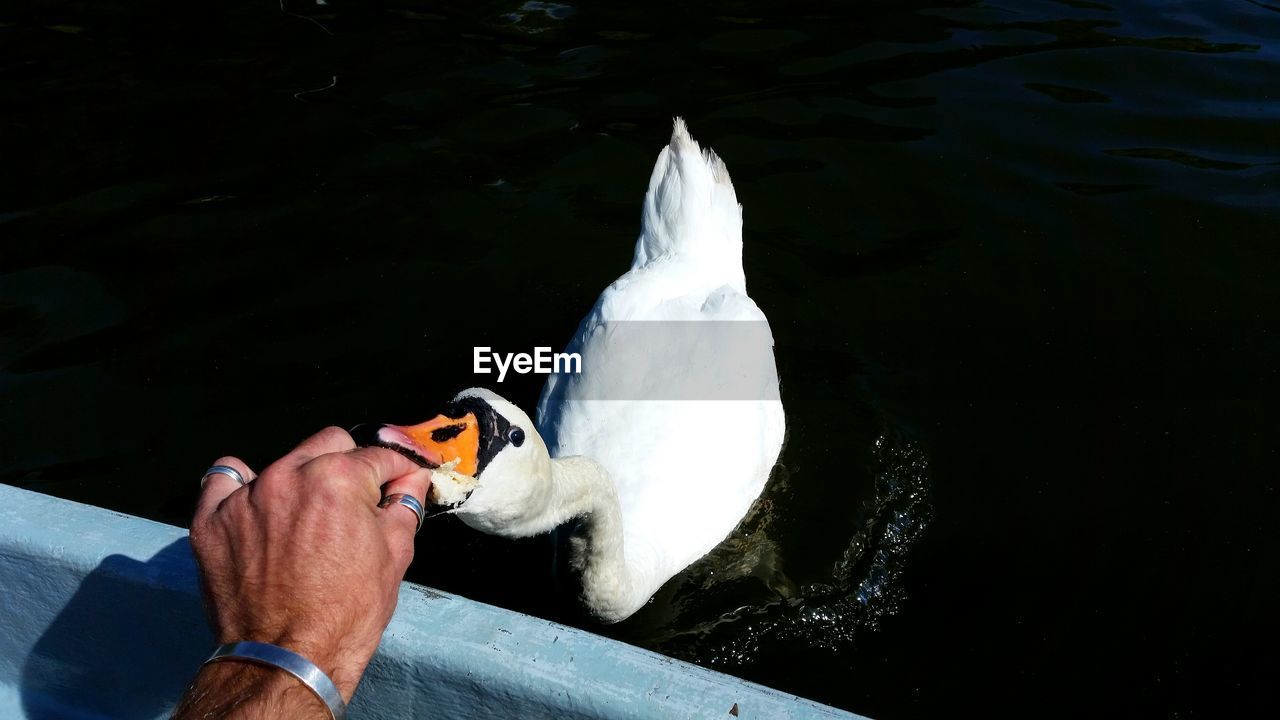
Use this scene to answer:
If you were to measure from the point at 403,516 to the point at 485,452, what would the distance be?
1.32 feet

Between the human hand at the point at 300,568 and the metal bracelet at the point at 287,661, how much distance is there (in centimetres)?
1

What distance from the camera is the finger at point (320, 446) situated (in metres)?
1.88

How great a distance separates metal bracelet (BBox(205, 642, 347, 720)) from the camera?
1.70 m

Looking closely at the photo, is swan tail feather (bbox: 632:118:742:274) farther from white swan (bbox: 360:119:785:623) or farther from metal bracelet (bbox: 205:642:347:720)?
metal bracelet (bbox: 205:642:347:720)

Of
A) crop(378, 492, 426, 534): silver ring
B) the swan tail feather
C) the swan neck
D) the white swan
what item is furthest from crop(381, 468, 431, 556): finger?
the swan tail feather

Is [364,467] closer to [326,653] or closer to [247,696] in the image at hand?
[326,653]

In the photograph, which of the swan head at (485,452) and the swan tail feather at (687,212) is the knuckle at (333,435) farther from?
the swan tail feather at (687,212)

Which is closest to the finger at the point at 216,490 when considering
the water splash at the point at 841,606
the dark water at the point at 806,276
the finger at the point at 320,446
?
the finger at the point at 320,446

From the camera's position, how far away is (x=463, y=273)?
5.48 meters

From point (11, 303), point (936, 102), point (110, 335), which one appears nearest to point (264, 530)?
point (110, 335)

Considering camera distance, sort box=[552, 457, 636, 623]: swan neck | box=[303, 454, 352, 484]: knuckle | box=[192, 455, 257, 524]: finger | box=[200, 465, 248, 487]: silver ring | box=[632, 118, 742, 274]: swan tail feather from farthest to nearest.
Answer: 1. box=[632, 118, 742, 274]: swan tail feather
2. box=[552, 457, 636, 623]: swan neck
3. box=[200, 465, 248, 487]: silver ring
4. box=[192, 455, 257, 524]: finger
5. box=[303, 454, 352, 484]: knuckle

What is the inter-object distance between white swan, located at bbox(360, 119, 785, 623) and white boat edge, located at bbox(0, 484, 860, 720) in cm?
38

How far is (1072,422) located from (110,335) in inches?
186

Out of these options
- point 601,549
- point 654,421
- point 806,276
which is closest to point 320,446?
point 601,549
